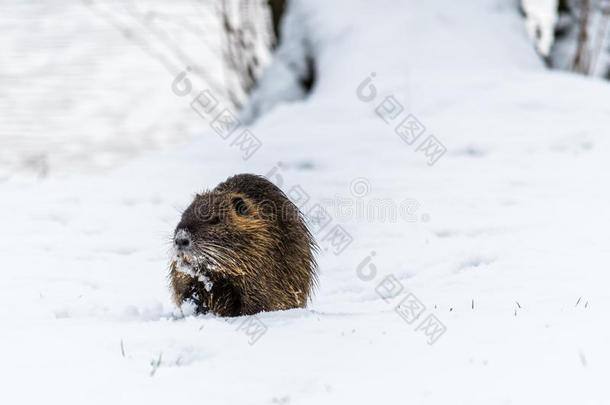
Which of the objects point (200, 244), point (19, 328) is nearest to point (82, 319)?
point (19, 328)

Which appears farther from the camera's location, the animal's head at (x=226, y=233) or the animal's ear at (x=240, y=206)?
the animal's ear at (x=240, y=206)

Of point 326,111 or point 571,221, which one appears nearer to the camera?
point 571,221

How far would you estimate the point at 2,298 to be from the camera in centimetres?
373

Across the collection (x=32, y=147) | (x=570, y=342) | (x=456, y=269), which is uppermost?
(x=570, y=342)

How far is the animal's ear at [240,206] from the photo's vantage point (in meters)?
3.70

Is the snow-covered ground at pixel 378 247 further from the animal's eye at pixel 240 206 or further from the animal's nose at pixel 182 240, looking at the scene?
the animal's eye at pixel 240 206

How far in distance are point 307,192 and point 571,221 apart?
1.94 meters

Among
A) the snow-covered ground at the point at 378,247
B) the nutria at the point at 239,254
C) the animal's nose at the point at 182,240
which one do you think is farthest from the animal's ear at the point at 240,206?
the snow-covered ground at the point at 378,247

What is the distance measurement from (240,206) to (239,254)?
24 centimetres

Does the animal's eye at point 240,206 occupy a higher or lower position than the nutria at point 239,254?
higher

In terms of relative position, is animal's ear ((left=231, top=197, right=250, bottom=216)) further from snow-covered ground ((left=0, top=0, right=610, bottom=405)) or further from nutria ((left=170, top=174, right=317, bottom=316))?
snow-covered ground ((left=0, top=0, right=610, bottom=405))

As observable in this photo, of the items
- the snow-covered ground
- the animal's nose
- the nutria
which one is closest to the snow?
the snow-covered ground

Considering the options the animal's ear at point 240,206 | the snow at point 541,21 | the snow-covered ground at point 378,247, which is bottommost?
the snow at point 541,21

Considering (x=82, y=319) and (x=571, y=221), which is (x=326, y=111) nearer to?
(x=571, y=221)
